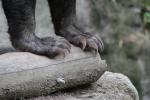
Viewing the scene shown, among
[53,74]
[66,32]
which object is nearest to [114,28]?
[66,32]

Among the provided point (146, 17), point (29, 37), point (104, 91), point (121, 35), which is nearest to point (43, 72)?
point (29, 37)

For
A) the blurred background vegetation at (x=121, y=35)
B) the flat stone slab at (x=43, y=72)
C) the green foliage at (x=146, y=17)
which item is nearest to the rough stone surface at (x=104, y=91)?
the flat stone slab at (x=43, y=72)

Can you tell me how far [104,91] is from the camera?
3207 millimetres

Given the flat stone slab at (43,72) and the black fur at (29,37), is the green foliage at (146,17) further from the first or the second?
the flat stone slab at (43,72)

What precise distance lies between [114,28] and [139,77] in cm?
67

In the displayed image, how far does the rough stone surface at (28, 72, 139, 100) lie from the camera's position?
3.07 metres

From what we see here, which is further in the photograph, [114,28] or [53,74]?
[114,28]

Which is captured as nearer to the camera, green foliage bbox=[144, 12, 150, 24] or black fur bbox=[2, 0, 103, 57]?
black fur bbox=[2, 0, 103, 57]

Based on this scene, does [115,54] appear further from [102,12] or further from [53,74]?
[53,74]

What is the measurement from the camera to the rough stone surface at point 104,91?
3068 mm

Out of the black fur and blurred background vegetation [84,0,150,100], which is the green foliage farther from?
the black fur

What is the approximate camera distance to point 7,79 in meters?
2.82

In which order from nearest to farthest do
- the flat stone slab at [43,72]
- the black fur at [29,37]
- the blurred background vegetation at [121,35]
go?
1. the flat stone slab at [43,72]
2. the black fur at [29,37]
3. the blurred background vegetation at [121,35]

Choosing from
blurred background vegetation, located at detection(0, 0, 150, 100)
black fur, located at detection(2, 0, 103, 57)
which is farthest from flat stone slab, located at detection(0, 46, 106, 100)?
blurred background vegetation, located at detection(0, 0, 150, 100)
